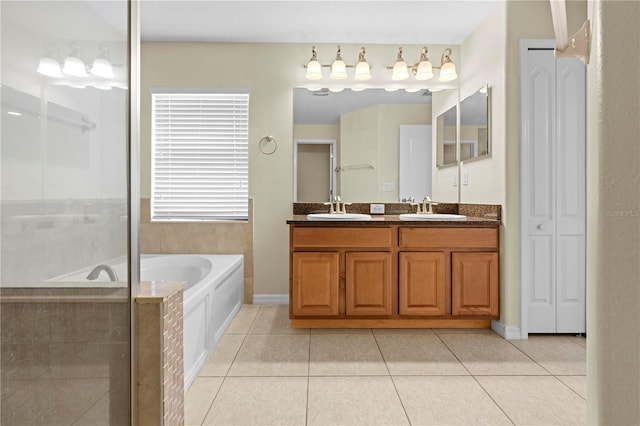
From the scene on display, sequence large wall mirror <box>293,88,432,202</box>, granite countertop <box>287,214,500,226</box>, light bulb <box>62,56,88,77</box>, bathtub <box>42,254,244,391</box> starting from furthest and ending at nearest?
large wall mirror <box>293,88,432,202</box> < granite countertop <box>287,214,500,226</box> < bathtub <box>42,254,244,391</box> < light bulb <box>62,56,88,77</box>

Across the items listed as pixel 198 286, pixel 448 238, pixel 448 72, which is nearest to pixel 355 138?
pixel 448 72

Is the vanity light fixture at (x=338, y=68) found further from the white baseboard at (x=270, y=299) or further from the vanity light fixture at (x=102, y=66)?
the vanity light fixture at (x=102, y=66)

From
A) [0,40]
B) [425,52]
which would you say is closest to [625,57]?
[0,40]

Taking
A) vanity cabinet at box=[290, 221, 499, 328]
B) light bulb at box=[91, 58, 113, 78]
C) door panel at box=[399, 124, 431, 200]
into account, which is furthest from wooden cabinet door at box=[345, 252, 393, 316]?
light bulb at box=[91, 58, 113, 78]

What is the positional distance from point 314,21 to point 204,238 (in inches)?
82.5

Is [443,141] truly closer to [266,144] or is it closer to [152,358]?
[266,144]

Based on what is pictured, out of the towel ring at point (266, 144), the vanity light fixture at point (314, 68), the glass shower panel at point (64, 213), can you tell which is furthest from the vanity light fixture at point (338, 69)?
the glass shower panel at point (64, 213)

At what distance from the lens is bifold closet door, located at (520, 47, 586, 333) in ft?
8.52

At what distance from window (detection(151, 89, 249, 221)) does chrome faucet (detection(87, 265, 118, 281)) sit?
2.43 metres

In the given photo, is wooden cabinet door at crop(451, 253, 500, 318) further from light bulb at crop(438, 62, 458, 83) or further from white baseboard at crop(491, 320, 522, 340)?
light bulb at crop(438, 62, 458, 83)

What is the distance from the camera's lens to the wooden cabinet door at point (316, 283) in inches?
106

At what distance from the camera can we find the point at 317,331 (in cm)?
275

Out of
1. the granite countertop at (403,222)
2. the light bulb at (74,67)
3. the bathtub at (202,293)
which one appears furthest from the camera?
the granite countertop at (403,222)

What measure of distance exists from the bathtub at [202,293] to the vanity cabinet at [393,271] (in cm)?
53
